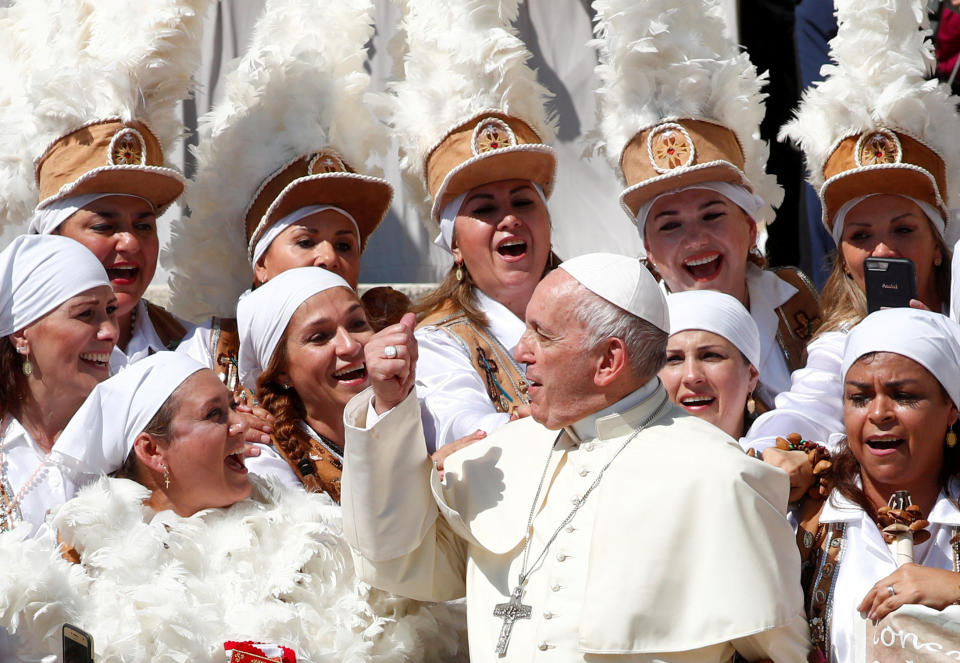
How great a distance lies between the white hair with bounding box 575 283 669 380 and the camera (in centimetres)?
364

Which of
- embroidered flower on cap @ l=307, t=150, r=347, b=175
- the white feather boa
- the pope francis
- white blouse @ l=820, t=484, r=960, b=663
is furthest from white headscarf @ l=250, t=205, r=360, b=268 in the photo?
white blouse @ l=820, t=484, r=960, b=663

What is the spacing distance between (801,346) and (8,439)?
2998mm

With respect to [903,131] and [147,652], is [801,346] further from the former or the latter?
[147,652]

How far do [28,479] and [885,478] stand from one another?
8.36ft

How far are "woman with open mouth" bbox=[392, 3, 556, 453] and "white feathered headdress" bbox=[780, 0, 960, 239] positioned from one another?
113 centimetres

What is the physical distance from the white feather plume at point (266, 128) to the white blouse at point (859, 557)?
267cm

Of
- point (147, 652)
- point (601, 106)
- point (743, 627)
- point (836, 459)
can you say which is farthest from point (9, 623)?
point (601, 106)

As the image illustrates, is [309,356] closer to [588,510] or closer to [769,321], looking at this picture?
[588,510]

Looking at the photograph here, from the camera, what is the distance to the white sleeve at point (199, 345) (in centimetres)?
540

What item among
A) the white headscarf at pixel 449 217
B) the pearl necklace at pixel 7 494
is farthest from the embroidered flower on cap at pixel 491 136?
the pearl necklace at pixel 7 494

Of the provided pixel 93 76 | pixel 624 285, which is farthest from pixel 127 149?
pixel 624 285

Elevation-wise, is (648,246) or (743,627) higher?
(648,246)

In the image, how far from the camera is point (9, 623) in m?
3.52

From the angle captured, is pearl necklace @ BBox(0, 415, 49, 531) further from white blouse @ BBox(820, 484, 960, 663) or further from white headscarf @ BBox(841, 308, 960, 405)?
white headscarf @ BBox(841, 308, 960, 405)
